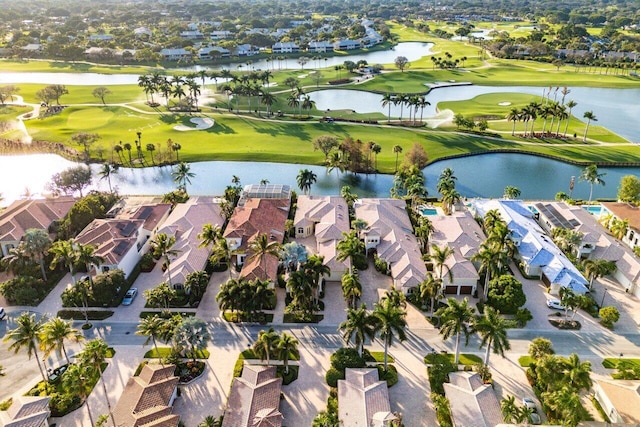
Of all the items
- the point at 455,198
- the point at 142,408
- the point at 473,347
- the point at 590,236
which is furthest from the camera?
the point at 455,198

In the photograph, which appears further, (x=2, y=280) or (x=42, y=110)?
(x=42, y=110)

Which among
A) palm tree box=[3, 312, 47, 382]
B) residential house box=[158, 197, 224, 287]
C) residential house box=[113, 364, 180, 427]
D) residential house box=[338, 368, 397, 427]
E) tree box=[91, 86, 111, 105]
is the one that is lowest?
residential house box=[338, 368, 397, 427]

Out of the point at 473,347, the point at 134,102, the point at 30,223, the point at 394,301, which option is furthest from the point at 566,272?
the point at 134,102

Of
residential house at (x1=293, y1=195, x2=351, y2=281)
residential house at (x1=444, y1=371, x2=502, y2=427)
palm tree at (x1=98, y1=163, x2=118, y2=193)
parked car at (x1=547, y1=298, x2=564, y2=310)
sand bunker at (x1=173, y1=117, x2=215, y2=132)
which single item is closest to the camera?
residential house at (x1=444, y1=371, x2=502, y2=427)

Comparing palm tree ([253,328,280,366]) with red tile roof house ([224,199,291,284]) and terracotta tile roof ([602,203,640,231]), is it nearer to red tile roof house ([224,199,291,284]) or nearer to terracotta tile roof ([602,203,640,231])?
red tile roof house ([224,199,291,284])

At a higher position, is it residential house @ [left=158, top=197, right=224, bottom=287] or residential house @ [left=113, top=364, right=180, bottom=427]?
residential house @ [left=158, top=197, right=224, bottom=287]

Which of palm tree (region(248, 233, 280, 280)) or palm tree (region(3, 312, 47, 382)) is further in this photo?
palm tree (region(248, 233, 280, 280))

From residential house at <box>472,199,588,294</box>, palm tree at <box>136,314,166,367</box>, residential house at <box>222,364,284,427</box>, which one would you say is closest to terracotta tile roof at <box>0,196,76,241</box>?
palm tree at <box>136,314,166,367</box>

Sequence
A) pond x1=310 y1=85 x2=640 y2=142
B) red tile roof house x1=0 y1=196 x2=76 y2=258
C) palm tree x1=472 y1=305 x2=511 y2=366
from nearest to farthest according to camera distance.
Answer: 1. palm tree x1=472 y1=305 x2=511 y2=366
2. red tile roof house x1=0 y1=196 x2=76 y2=258
3. pond x1=310 y1=85 x2=640 y2=142

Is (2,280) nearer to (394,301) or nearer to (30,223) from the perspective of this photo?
(30,223)
